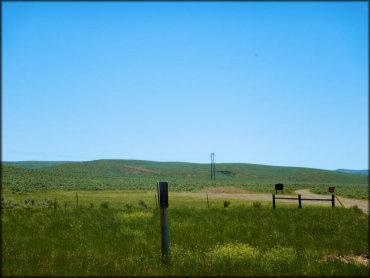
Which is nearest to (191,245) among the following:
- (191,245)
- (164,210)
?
(191,245)

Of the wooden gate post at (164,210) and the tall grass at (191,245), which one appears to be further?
the wooden gate post at (164,210)

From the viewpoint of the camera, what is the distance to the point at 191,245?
11375 millimetres

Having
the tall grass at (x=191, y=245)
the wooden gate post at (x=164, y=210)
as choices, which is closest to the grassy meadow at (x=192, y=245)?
the tall grass at (x=191, y=245)

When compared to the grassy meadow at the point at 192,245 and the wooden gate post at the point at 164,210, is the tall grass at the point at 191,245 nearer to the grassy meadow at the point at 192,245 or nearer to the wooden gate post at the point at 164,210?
the grassy meadow at the point at 192,245

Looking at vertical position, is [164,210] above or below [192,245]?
above

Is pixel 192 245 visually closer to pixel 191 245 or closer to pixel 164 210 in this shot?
pixel 191 245

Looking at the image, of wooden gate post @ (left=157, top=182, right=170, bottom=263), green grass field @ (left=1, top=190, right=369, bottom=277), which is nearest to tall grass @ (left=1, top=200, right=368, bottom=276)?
green grass field @ (left=1, top=190, right=369, bottom=277)

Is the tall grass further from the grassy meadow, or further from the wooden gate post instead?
the wooden gate post

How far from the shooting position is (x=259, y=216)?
18.7 m

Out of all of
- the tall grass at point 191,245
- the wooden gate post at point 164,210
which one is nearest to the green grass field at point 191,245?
the tall grass at point 191,245

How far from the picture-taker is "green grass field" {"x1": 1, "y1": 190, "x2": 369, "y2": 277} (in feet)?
23.5

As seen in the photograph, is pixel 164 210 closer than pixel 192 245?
Yes

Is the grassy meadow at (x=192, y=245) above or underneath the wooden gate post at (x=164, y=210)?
underneath

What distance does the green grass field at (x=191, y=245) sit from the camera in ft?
23.5
